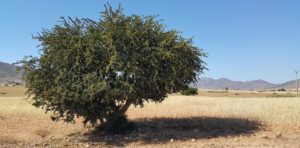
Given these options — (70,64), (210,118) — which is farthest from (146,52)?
(210,118)

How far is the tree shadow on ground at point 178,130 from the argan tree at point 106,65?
1.40 meters

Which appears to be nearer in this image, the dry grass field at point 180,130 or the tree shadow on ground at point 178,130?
the dry grass field at point 180,130

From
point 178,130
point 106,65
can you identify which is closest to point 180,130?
point 178,130

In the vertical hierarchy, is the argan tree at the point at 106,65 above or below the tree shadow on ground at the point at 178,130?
above

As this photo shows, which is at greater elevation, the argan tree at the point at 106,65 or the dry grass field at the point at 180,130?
the argan tree at the point at 106,65

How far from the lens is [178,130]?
966 inches

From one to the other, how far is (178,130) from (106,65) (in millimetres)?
5594

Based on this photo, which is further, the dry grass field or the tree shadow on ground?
the tree shadow on ground

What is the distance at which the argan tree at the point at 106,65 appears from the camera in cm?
2162

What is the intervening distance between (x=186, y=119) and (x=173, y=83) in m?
5.53

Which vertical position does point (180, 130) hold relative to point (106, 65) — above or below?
below

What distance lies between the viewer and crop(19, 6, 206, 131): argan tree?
21625 mm

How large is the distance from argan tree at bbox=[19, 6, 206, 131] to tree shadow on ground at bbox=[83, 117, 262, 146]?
4.58ft

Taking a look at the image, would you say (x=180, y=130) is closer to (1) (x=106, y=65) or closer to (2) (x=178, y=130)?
(2) (x=178, y=130)
